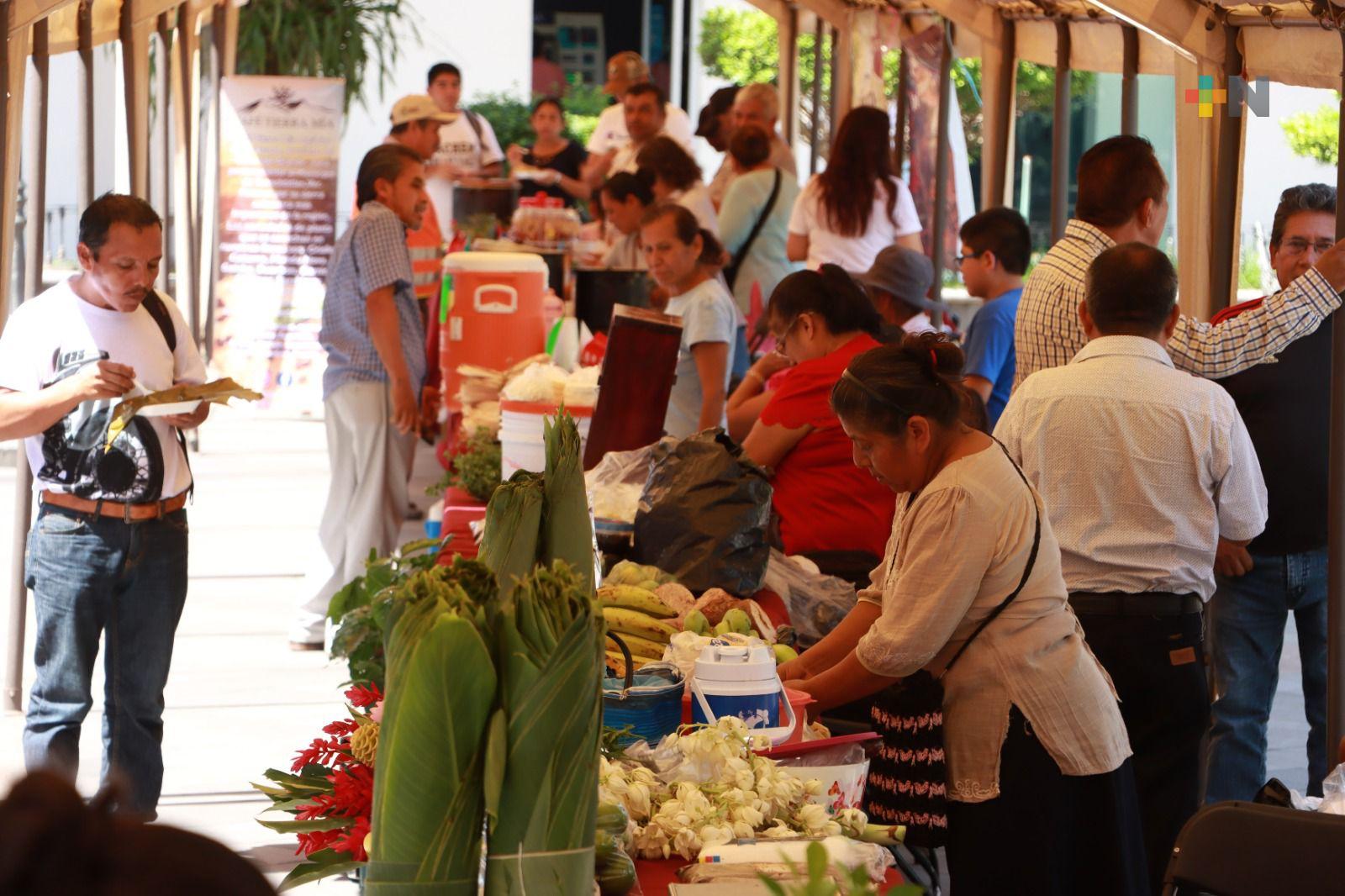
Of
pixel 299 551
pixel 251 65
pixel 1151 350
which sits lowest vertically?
pixel 299 551

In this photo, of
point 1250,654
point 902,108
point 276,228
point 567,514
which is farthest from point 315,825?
point 276,228

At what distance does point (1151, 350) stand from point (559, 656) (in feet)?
6.89

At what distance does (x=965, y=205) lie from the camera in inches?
284

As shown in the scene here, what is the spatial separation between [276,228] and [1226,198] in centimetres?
592

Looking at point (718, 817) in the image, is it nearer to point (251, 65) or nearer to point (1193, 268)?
point (1193, 268)

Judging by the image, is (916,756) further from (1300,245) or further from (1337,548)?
(1300,245)

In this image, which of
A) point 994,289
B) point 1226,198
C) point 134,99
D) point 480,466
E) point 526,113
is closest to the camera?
point 1226,198

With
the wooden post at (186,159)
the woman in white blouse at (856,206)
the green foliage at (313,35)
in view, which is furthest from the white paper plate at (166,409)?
the green foliage at (313,35)

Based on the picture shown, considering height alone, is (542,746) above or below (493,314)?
below

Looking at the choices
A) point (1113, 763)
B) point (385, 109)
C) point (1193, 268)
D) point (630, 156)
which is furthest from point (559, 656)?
point (385, 109)

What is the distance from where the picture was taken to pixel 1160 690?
3256mm

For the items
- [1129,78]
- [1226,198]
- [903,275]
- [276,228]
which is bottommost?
[903,275]

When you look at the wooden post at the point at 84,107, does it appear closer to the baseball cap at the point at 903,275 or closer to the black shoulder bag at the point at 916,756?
the baseball cap at the point at 903,275

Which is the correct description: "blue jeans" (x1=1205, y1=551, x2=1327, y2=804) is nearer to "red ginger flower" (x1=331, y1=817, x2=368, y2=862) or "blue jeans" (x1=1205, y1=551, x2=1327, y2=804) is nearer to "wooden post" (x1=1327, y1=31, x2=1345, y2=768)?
"wooden post" (x1=1327, y1=31, x2=1345, y2=768)
